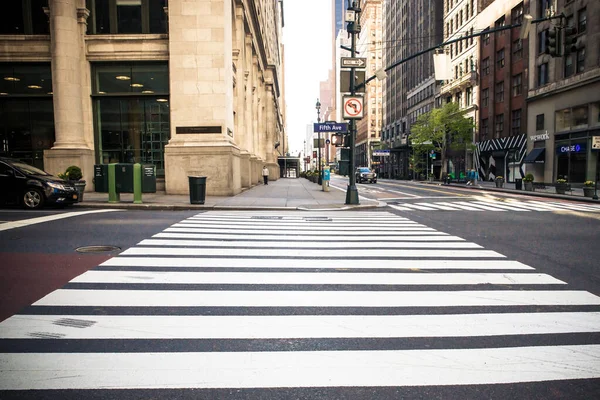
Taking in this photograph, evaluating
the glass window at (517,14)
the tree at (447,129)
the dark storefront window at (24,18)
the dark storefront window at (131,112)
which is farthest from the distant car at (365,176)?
the dark storefront window at (24,18)

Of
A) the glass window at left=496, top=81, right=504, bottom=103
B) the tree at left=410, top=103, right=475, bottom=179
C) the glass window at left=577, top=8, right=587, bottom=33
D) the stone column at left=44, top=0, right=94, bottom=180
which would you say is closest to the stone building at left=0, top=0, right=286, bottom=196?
the stone column at left=44, top=0, right=94, bottom=180

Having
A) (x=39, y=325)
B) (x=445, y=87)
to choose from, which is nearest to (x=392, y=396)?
(x=39, y=325)

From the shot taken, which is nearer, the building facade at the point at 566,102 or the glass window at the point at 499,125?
the building facade at the point at 566,102

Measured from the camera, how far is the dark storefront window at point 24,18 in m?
21.1

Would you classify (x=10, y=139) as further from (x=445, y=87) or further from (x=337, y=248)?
(x=445, y=87)

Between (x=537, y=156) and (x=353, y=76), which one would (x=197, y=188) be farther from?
(x=537, y=156)

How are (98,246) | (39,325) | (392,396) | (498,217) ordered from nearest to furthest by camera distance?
(392,396) → (39,325) → (98,246) → (498,217)

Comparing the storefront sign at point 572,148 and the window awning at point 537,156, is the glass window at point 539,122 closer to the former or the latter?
the window awning at point 537,156

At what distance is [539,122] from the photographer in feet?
130

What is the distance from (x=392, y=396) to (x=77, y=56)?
2348cm

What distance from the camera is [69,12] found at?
20344 mm

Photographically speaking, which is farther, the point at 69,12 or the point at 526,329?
the point at 69,12

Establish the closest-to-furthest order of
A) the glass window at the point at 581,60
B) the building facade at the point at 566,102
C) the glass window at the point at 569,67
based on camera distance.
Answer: the building facade at the point at 566,102
the glass window at the point at 581,60
the glass window at the point at 569,67

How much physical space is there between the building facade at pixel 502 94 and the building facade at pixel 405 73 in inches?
685
